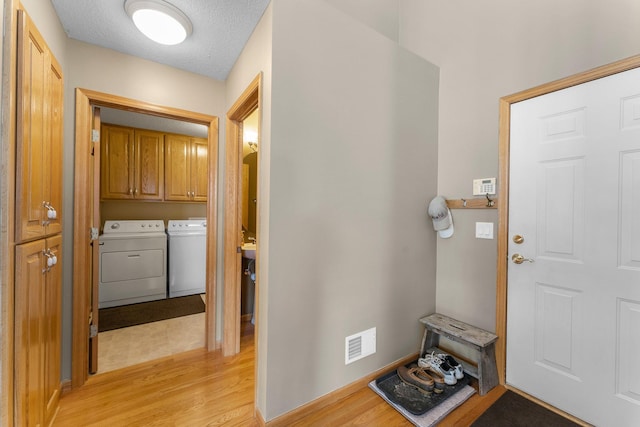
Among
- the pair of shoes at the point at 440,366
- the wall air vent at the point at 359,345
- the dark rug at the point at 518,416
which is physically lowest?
the dark rug at the point at 518,416

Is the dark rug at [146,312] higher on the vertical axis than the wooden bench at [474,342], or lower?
lower

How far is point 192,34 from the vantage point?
→ 5.57 feet

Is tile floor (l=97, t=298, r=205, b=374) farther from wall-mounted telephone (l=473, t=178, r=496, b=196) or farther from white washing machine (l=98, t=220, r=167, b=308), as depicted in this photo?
wall-mounted telephone (l=473, t=178, r=496, b=196)

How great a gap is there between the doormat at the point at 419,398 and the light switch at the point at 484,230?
3.41 feet

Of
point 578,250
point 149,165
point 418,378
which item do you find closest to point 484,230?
point 578,250

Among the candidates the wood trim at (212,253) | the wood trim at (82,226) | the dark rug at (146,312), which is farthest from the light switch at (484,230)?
the dark rug at (146,312)

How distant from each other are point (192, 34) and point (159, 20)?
0.22m

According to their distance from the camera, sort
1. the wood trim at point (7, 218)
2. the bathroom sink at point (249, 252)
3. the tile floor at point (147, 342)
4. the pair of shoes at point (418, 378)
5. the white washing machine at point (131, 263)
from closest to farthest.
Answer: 1. the wood trim at point (7, 218)
2. the pair of shoes at point (418, 378)
3. the tile floor at point (147, 342)
4. the bathroom sink at point (249, 252)
5. the white washing machine at point (131, 263)

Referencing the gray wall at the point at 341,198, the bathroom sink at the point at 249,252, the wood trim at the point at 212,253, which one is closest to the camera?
the gray wall at the point at 341,198

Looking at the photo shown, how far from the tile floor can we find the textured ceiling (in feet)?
7.98

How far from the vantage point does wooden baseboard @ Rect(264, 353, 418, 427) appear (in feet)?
4.66

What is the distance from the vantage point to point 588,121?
4.69ft

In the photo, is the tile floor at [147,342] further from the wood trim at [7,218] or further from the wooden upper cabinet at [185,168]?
the wooden upper cabinet at [185,168]

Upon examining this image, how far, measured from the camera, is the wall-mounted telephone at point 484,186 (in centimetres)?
180
